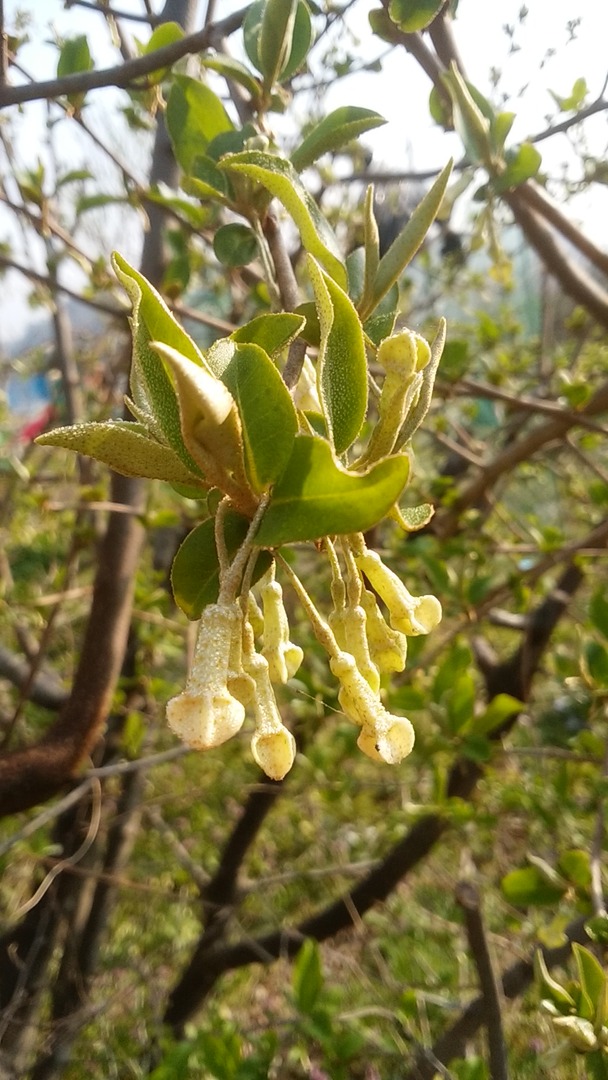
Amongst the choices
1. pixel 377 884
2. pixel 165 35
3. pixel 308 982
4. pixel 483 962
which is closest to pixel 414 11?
pixel 165 35

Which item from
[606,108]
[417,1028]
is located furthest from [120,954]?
[606,108]

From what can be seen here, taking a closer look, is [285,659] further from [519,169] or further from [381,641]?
[519,169]

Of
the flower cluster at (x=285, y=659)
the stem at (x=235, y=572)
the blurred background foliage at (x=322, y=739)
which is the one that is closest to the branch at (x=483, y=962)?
the blurred background foliage at (x=322, y=739)

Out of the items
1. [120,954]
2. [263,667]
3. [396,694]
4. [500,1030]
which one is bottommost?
[120,954]

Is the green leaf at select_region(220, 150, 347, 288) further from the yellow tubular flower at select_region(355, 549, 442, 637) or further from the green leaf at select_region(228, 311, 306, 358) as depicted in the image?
the yellow tubular flower at select_region(355, 549, 442, 637)

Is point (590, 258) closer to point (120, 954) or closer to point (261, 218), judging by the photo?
point (261, 218)

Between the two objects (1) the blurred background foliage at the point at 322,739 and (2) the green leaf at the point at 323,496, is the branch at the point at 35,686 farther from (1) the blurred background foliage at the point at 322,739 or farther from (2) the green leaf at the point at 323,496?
(2) the green leaf at the point at 323,496

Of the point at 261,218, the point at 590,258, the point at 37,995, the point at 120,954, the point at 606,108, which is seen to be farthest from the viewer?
the point at 120,954
